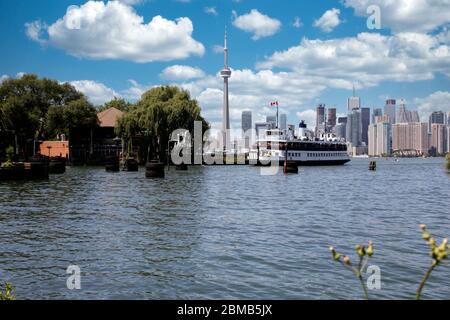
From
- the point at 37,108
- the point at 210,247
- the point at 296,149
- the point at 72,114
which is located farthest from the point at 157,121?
the point at 210,247

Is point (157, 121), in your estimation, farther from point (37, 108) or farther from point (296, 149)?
point (296, 149)

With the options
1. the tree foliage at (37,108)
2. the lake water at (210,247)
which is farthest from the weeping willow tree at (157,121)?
the lake water at (210,247)

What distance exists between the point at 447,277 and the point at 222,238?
7936mm

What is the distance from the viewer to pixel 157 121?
7344cm

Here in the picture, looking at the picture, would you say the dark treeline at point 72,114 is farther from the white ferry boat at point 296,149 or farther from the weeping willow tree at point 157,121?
the white ferry boat at point 296,149

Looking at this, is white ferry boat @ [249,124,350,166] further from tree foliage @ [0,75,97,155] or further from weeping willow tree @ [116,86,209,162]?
tree foliage @ [0,75,97,155]

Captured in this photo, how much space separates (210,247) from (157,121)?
195 feet

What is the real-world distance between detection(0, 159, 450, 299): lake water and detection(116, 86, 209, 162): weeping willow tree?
146ft

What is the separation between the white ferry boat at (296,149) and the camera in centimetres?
9325

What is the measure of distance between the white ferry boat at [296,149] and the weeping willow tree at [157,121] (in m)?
17.7

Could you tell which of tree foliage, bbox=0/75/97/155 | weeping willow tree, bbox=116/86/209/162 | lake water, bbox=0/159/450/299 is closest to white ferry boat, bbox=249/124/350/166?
weeping willow tree, bbox=116/86/209/162

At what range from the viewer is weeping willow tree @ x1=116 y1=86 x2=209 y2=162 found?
7369 cm
